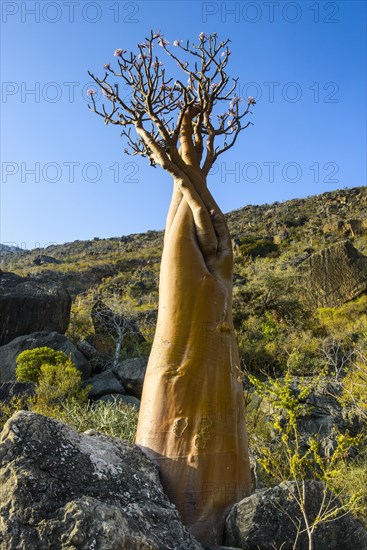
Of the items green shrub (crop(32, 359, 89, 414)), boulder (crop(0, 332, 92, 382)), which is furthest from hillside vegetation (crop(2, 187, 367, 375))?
green shrub (crop(32, 359, 89, 414))

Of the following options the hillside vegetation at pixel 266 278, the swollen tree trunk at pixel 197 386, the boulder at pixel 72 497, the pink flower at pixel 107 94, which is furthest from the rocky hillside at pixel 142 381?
the pink flower at pixel 107 94

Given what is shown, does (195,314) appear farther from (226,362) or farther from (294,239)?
(294,239)

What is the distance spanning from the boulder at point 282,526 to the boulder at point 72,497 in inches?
24.5

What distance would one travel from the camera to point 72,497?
3.17m

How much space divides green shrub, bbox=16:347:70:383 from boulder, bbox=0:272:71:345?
3081mm

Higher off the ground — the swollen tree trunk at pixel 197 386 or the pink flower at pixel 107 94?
the pink flower at pixel 107 94

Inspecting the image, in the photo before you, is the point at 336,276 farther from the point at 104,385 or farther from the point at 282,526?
the point at 282,526

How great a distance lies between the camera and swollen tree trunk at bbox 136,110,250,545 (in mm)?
4367

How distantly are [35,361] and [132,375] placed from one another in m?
2.77

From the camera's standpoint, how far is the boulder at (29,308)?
18.5 metres

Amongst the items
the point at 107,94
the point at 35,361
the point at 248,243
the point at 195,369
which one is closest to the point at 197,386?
the point at 195,369

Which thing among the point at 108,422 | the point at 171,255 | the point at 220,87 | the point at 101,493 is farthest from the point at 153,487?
the point at 108,422

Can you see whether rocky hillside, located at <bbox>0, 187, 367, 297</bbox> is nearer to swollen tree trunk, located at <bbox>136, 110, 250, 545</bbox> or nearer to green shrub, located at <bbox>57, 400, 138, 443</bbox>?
green shrub, located at <bbox>57, 400, 138, 443</bbox>

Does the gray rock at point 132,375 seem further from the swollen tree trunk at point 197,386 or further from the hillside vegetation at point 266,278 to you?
the swollen tree trunk at point 197,386
